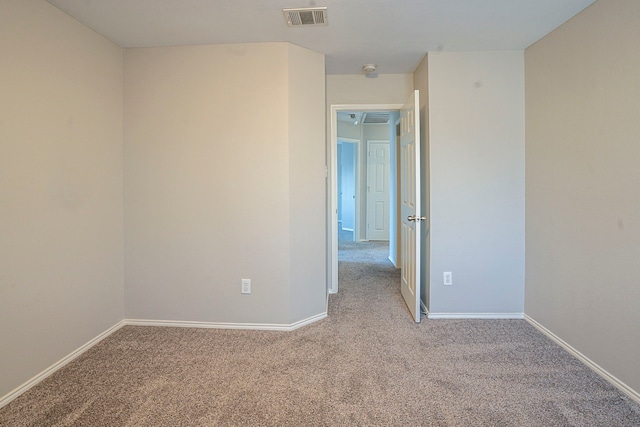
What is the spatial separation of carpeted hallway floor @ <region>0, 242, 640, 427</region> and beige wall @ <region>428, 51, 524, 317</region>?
1.04ft

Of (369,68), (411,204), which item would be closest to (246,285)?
(411,204)

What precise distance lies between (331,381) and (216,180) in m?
1.79

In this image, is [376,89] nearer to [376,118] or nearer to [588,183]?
[588,183]

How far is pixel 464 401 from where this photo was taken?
6.06 ft

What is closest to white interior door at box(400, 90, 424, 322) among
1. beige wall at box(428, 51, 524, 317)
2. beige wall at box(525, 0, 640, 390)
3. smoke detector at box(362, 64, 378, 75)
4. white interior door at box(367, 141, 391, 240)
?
beige wall at box(428, 51, 524, 317)

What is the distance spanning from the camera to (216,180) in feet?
9.28

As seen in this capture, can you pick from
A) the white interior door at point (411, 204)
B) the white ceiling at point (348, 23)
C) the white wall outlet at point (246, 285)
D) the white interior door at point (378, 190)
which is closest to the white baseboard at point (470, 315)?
the white interior door at point (411, 204)

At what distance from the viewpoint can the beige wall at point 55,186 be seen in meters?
1.90

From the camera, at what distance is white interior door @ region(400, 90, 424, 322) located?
288cm

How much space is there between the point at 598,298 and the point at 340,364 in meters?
1.72

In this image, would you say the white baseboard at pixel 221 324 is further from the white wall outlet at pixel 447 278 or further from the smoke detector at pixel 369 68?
the smoke detector at pixel 369 68

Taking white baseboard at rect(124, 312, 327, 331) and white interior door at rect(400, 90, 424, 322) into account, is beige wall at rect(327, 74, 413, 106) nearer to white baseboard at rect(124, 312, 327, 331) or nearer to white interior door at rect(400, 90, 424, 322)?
white interior door at rect(400, 90, 424, 322)

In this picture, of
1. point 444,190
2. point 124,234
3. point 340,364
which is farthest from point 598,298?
point 124,234

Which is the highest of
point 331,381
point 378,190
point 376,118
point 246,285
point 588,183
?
point 376,118
